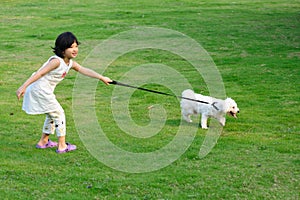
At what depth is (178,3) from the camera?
31.0m

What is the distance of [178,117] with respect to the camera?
1109cm

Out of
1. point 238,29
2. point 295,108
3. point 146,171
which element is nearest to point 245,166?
point 146,171

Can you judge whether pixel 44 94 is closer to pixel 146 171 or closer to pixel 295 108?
pixel 146 171

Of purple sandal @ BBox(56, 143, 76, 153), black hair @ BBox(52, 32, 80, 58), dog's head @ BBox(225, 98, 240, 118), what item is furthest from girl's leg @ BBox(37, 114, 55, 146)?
dog's head @ BBox(225, 98, 240, 118)

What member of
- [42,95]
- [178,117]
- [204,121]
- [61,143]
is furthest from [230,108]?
[42,95]

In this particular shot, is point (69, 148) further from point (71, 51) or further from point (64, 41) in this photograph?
point (64, 41)

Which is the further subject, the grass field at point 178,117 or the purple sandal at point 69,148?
the purple sandal at point 69,148

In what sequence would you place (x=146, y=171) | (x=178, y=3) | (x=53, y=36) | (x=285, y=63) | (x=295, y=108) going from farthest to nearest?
(x=178, y=3) → (x=53, y=36) → (x=285, y=63) → (x=295, y=108) → (x=146, y=171)

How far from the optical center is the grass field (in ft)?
23.9

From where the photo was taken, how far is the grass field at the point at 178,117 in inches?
287

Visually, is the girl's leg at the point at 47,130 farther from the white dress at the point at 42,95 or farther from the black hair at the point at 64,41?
the black hair at the point at 64,41

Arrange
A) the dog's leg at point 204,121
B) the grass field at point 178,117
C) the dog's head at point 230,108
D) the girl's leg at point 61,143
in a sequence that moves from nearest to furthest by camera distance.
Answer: the grass field at point 178,117
the girl's leg at point 61,143
the dog's leg at point 204,121
the dog's head at point 230,108

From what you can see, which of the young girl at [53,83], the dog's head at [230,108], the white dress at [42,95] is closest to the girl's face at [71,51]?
the young girl at [53,83]

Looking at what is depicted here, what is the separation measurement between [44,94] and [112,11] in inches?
786
